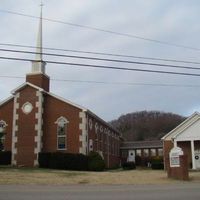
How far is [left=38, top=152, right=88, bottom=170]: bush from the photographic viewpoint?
135ft

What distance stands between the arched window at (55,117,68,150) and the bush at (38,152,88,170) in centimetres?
374

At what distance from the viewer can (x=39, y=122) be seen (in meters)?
45.3

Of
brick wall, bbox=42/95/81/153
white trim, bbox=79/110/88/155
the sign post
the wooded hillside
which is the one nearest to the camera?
the sign post

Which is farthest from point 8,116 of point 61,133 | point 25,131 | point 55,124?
point 61,133

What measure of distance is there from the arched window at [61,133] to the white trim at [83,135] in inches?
70.1

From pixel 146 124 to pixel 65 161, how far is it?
108 meters

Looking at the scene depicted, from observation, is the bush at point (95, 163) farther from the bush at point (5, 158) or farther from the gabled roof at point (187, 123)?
the gabled roof at point (187, 123)

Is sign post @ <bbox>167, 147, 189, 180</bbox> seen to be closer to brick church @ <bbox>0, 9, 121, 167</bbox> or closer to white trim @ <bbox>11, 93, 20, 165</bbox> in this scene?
brick church @ <bbox>0, 9, 121, 167</bbox>

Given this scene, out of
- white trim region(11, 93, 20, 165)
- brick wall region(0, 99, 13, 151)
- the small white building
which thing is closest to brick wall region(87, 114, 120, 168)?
white trim region(11, 93, 20, 165)

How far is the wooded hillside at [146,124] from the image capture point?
447ft

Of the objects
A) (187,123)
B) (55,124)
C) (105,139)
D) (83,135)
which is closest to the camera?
(83,135)

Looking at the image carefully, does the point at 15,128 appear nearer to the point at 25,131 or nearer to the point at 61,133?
the point at 25,131

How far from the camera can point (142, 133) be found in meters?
139

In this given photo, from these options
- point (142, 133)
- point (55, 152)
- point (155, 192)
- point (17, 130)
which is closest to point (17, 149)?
point (17, 130)
